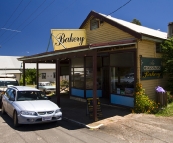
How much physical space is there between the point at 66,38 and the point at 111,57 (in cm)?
441

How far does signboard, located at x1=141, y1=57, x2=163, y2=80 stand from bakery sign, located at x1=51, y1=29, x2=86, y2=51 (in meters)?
5.58

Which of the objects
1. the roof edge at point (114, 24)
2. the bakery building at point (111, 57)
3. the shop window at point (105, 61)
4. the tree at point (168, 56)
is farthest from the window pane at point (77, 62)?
the tree at point (168, 56)

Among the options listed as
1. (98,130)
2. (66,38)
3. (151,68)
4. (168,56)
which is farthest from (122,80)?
(66,38)

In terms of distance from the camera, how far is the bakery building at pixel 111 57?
9.97m

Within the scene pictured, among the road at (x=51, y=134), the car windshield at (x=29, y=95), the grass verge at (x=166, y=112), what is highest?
the car windshield at (x=29, y=95)

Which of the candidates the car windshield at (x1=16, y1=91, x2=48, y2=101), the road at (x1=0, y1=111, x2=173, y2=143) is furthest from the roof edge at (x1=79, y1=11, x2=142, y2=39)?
the car windshield at (x1=16, y1=91, x2=48, y2=101)

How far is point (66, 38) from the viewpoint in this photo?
1447cm

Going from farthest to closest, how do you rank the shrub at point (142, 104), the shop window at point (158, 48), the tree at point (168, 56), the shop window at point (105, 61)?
the shop window at point (105, 61) < the shop window at point (158, 48) < the tree at point (168, 56) < the shrub at point (142, 104)

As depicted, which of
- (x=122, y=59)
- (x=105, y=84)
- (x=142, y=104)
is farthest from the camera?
(x=105, y=84)

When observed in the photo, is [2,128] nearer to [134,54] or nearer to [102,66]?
[134,54]

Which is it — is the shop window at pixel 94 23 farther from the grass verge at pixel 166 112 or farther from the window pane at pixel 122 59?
the grass verge at pixel 166 112

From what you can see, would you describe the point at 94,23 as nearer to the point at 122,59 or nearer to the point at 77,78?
the point at 77,78

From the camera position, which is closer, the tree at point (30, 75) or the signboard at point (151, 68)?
the signboard at point (151, 68)

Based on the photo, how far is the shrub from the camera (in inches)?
380
